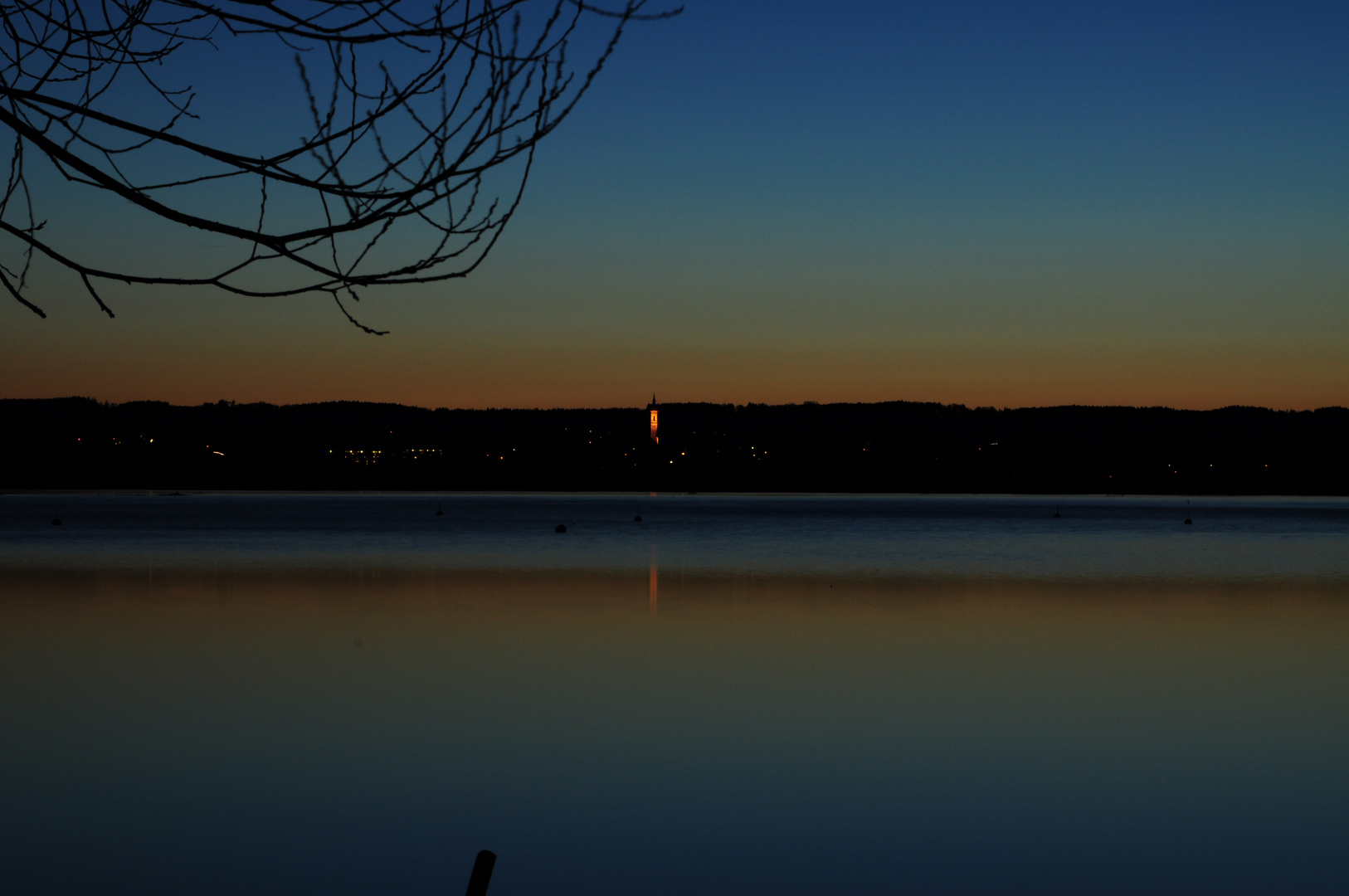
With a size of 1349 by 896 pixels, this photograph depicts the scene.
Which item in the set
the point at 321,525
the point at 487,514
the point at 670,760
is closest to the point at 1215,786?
the point at 670,760

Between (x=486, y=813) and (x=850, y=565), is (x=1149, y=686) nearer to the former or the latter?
(x=486, y=813)

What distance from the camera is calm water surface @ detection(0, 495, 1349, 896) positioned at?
11.9 meters

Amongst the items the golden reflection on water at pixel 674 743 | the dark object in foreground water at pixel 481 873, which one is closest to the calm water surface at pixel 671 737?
the golden reflection on water at pixel 674 743

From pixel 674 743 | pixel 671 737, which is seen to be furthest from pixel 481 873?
pixel 671 737

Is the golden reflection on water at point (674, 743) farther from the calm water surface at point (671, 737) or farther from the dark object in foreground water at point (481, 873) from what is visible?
the dark object in foreground water at point (481, 873)

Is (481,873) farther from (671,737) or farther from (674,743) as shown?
(671,737)

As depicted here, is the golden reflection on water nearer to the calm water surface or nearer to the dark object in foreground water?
the calm water surface

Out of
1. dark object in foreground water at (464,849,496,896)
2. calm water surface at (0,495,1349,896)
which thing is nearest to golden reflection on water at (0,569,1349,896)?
calm water surface at (0,495,1349,896)

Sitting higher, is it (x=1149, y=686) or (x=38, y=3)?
(x=38, y=3)

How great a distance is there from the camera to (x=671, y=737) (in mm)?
17562

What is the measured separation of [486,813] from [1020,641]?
56.9 ft

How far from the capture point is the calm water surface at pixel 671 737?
39.1 ft

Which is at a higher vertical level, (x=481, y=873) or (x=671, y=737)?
(x=481, y=873)

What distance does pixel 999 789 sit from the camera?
47.8ft
